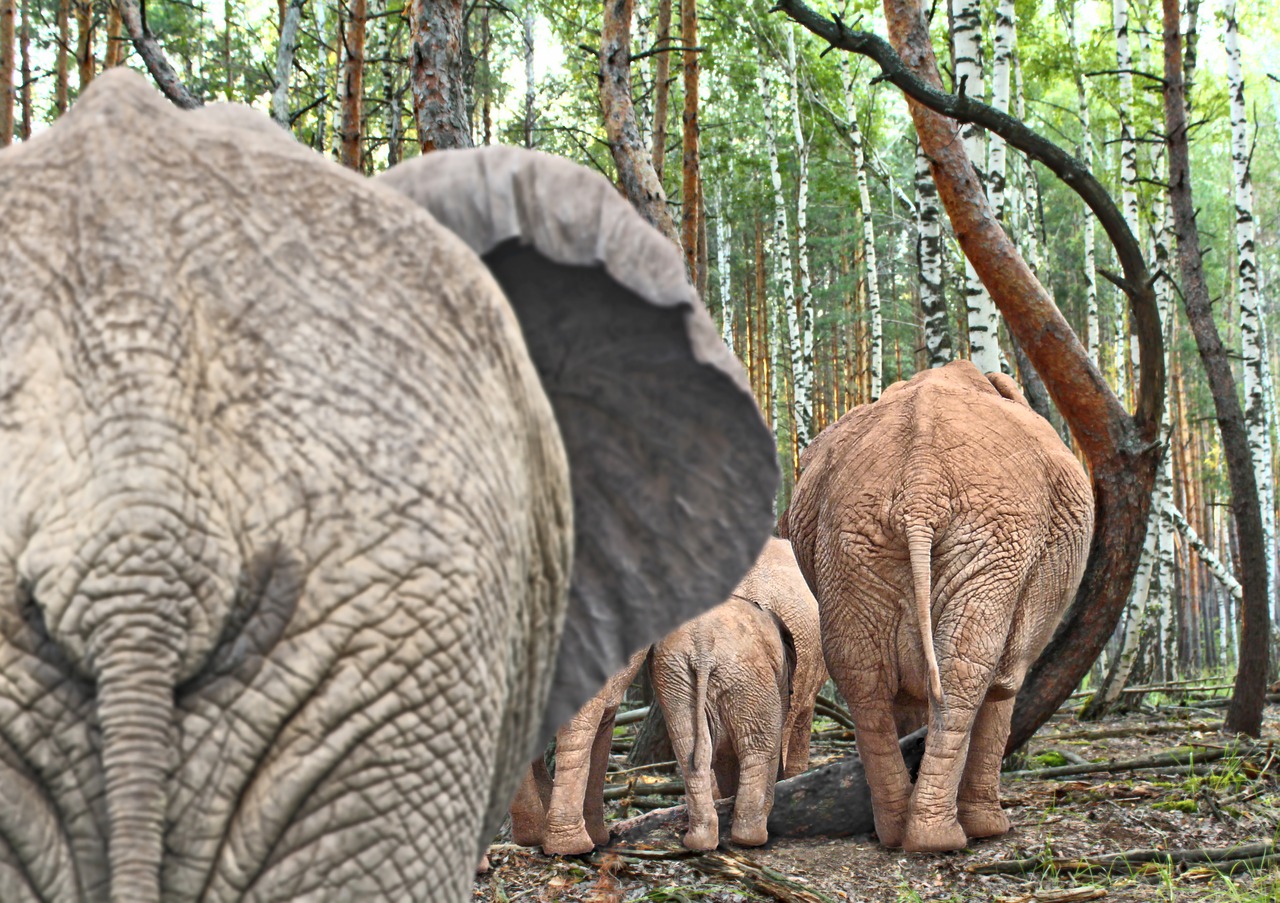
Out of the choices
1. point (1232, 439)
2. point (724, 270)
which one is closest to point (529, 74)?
point (724, 270)

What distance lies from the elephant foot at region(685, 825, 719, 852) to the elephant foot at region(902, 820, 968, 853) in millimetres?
846

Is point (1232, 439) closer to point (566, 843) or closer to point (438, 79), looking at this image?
point (566, 843)

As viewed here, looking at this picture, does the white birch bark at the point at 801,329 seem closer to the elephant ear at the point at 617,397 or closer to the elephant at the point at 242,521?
the elephant ear at the point at 617,397

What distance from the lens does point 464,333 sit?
1.48m

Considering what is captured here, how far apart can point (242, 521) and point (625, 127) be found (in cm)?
622

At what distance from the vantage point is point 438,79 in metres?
5.73

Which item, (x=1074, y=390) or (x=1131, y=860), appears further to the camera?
(x=1074, y=390)

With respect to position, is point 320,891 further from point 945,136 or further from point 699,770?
point 945,136

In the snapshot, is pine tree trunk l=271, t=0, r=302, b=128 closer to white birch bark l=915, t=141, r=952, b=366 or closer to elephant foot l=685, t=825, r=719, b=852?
white birch bark l=915, t=141, r=952, b=366

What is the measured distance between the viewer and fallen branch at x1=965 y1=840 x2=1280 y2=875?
517 cm

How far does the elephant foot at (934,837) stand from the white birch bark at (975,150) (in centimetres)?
409

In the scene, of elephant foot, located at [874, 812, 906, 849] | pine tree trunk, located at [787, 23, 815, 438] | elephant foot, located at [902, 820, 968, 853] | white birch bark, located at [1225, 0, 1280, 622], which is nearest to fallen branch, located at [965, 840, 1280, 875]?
elephant foot, located at [902, 820, 968, 853]

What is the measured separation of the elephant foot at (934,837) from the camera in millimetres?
5457

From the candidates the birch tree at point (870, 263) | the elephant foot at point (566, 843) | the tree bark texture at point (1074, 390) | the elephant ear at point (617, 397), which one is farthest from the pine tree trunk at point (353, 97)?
the birch tree at point (870, 263)
